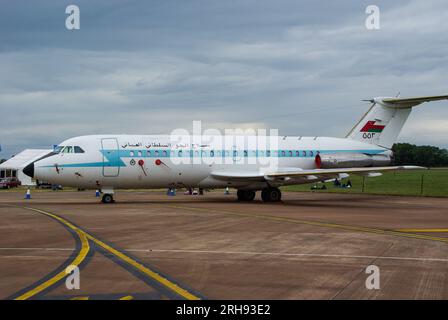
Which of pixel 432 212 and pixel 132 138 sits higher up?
pixel 132 138

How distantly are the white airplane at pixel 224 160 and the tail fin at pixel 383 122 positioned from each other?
6 cm

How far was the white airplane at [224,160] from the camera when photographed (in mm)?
27766

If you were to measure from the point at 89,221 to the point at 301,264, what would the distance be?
35.1 ft

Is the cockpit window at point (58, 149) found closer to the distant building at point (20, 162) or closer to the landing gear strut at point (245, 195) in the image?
the landing gear strut at point (245, 195)

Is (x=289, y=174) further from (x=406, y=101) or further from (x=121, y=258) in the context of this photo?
(x=121, y=258)

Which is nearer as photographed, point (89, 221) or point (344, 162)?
point (89, 221)

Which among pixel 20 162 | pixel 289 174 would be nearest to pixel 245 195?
pixel 289 174

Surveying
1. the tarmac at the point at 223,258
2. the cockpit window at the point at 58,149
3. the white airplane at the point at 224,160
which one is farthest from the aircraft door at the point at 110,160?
the tarmac at the point at 223,258

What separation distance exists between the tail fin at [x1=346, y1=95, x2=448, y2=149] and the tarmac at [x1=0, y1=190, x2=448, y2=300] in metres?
15.5

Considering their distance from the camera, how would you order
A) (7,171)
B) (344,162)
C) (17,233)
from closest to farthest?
(17,233) < (344,162) < (7,171)

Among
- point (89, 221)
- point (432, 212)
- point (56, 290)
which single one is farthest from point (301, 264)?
point (432, 212)

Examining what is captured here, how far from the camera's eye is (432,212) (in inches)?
909

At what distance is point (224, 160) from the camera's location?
Answer: 30312 mm
